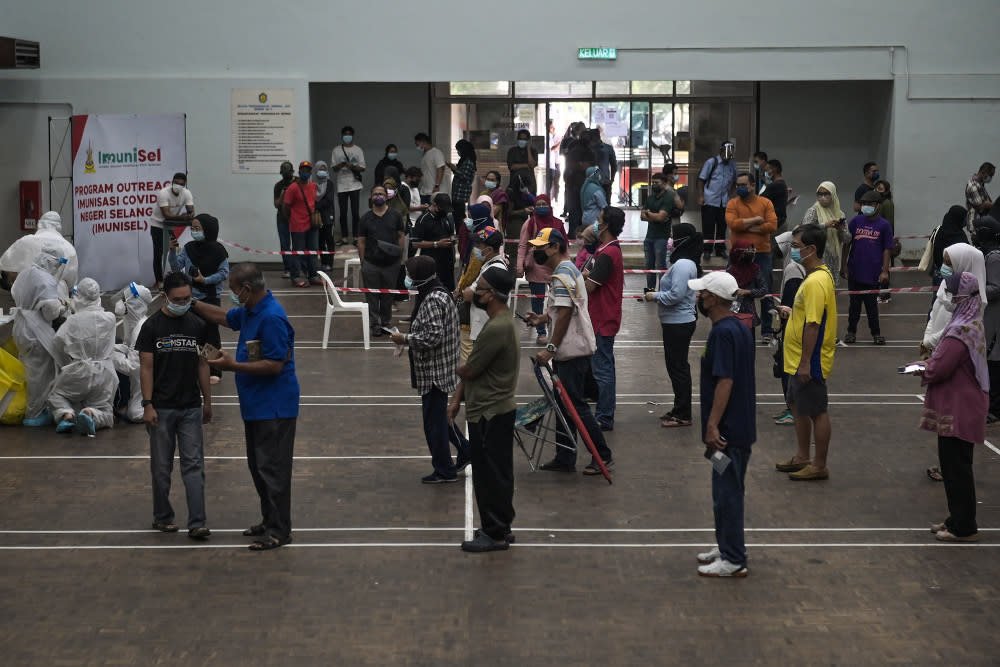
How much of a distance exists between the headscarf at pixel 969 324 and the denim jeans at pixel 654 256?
35.7 feet

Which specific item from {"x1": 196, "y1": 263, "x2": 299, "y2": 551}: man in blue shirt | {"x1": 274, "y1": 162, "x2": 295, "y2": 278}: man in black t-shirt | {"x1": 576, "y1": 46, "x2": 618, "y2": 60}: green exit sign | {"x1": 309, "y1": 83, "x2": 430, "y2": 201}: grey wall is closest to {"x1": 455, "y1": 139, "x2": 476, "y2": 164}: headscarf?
{"x1": 576, "y1": 46, "x2": 618, "y2": 60}: green exit sign

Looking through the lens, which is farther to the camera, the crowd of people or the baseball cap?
the baseball cap

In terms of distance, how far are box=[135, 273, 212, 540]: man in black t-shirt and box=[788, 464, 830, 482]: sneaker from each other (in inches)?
183

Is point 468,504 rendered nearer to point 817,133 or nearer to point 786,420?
point 786,420

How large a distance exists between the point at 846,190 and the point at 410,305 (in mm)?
10906

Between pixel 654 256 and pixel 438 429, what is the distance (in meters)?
10.5

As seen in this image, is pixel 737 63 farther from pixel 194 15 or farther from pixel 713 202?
pixel 194 15

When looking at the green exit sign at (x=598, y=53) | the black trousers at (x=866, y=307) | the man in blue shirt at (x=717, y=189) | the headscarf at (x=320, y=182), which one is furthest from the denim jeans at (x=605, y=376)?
the green exit sign at (x=598, y=53)

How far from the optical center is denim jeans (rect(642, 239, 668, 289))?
1977 cm

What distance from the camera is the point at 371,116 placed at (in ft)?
87.0

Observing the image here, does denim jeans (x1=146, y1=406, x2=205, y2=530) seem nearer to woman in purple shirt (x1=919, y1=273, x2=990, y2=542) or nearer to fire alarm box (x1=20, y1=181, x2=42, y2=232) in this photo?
woman in purple shirt (x1=919, y1=273, x2=990, y2=542)

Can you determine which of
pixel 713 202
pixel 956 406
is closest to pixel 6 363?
pixel 956 406

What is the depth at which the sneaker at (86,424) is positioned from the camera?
1169 centimetres

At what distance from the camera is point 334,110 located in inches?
1041
